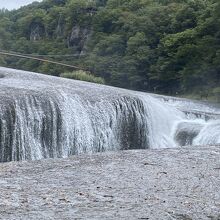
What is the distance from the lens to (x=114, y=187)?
311 inches

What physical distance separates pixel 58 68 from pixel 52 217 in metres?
42.2

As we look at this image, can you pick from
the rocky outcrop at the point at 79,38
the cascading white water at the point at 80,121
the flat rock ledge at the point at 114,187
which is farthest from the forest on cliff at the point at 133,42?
the flat rock ledge at the point at 114,187

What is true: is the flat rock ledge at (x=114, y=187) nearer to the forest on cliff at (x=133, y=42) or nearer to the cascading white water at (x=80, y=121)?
the cascading white water at (x=80, y=121)

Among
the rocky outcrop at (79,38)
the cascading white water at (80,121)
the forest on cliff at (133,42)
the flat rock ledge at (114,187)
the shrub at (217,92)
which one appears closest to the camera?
the flat rock ledge at (114,187)

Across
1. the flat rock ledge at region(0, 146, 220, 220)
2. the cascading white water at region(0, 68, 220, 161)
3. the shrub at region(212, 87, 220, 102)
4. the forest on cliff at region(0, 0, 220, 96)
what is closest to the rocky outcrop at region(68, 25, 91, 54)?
the forest on cliff at region(0, 0, 220, 96)

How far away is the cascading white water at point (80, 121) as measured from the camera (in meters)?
14.3

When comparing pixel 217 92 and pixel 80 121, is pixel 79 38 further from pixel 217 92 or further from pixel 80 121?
pixel 80 121

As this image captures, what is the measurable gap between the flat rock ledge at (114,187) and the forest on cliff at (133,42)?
25.1 metres

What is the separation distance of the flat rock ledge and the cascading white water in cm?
462

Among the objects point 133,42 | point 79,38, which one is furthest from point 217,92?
point 79,38

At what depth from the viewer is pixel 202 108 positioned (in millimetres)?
25438

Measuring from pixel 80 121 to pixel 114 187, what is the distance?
866 cm

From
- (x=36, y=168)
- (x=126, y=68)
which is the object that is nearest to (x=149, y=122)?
(x=36, y=168)

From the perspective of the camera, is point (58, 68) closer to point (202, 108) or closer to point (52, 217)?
point (202, 108)
